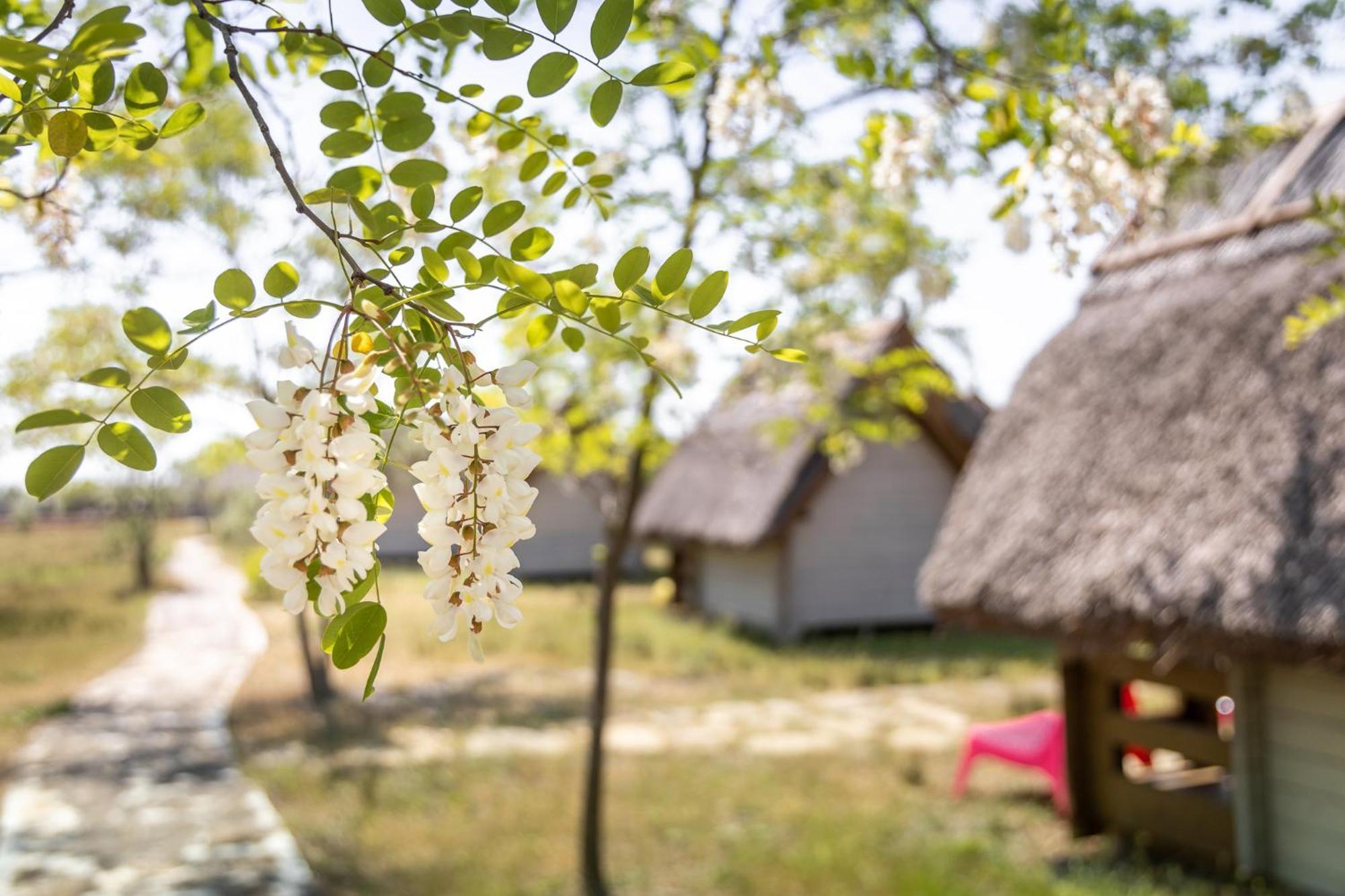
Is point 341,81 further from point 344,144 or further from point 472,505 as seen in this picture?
point 472,505

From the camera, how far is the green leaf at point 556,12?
3.71 feet

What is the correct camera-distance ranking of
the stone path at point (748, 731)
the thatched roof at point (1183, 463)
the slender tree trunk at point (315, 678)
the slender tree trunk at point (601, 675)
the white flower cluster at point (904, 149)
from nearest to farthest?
the white flower cluster at point (904, 149) → the thatched roof at point (1183, 463) → the slender tree trunk at point (601, 675) → the stone path at point (748, 731) → the slender tree trunk at point (315, 678)

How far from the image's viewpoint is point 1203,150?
3.41m

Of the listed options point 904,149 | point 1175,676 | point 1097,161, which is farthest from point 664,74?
point 1175,676

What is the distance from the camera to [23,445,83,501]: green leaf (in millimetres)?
946

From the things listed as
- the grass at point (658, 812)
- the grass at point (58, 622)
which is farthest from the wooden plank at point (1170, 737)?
the grass at point (58, 622)

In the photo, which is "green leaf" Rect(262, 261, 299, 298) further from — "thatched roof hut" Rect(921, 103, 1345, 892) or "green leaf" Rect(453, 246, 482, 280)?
Answer: "thatched roof hut" Rect(921, 103, 1345, 892)

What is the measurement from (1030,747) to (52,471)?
631 centimetres

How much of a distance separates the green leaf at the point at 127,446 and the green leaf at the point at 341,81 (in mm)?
578

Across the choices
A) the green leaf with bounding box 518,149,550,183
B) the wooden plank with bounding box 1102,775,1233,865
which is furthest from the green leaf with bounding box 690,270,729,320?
the wooden plank with bounding box 1102,775,1233,865

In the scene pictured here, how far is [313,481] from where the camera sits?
2.89ft

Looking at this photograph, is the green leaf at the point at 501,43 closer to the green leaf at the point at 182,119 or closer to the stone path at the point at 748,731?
the green leaf at the point at 182,119

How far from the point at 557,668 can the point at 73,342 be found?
549cm

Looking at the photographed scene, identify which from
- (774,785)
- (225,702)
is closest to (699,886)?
(774,785)
